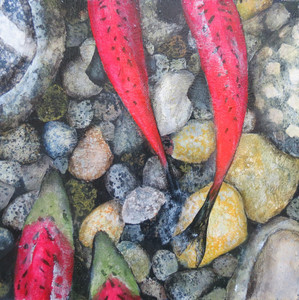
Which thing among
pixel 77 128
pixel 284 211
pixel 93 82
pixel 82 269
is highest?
pixel 93 82

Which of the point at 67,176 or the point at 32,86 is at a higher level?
the point at 32,86

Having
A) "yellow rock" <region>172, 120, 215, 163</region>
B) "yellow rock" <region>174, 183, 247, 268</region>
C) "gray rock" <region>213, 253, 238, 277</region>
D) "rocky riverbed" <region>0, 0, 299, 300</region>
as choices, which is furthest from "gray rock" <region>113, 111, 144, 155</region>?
"gray rock" <region>213, 253, 238, 277</region>

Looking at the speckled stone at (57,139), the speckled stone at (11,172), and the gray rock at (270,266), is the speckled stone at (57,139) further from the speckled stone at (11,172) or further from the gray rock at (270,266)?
the gray rock at (270,266)

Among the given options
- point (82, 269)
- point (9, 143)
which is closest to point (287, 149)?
point (82, 269)

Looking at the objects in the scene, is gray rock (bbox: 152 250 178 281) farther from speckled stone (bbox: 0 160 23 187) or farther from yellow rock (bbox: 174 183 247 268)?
speckled stone (bbox: 0 160 23 187)

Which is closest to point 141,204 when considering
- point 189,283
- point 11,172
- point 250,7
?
point 189,283

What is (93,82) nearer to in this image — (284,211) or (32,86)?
(32,86)

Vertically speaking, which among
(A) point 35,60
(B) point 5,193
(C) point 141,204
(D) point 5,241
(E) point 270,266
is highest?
(A) point 35,60

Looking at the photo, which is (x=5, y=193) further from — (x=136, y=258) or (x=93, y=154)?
(x=136, y=258)

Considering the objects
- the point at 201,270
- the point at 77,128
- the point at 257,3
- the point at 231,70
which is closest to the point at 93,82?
the point at 77,128
